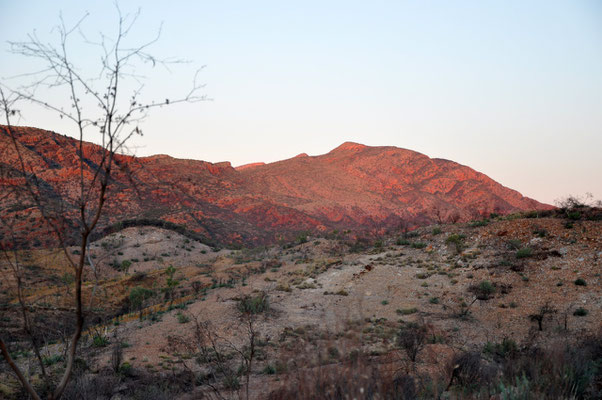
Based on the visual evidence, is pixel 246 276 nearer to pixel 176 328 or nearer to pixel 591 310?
pixel 176 328

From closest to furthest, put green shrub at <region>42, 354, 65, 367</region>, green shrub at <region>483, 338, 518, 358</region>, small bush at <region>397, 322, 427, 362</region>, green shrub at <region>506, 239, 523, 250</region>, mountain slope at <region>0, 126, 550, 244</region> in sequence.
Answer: small bush at <region>397, 322, 427, 362</region> → green shrub at <region>483, 338, 518, 358</region> → green shrub at <region>42, 354, 65, 367</region> → green shrub at <region>506, 239, 523, 250</region> → mountain slope at <region>0, 126, 550, 244</region>

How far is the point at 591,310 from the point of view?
41.7ft

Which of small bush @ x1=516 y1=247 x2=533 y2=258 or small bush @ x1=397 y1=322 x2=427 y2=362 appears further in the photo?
small bush @ x1=516 y1=247 x2=533 y2=258

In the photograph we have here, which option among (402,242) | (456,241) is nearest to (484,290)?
(456,241)

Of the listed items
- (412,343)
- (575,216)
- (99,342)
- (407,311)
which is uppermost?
(575,216)

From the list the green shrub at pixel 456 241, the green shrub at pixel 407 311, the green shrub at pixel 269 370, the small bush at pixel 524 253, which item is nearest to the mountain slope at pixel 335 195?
the green shrub at pixel 456 241

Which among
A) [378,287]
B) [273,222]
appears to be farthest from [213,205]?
[378,287]

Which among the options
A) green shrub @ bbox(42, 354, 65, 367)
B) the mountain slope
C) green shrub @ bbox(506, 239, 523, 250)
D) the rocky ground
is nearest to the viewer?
the rocky ground

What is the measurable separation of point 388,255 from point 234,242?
29.9 meters

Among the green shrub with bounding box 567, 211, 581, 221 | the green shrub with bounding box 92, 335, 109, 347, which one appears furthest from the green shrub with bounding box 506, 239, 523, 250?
the green shrub with bounding box 92, 335, 109, 347

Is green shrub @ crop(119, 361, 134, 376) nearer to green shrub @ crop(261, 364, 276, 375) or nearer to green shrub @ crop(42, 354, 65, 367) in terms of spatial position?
green shrub @ crop(42, 354, 65, 367)

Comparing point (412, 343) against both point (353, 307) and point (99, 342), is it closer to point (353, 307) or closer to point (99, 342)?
point (353, 307)

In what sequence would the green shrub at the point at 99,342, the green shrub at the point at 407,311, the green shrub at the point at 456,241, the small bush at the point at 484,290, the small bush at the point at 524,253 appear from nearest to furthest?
the green shrub at the point at 99,342
the green shrub at the point at 407,311
the small bush at the point at 484,290
the small bush at the point at 524,253
the green shrub at the point at 456,241

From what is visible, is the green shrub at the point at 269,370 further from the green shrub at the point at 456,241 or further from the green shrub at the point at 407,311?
the green shrub at the point at 456,241
